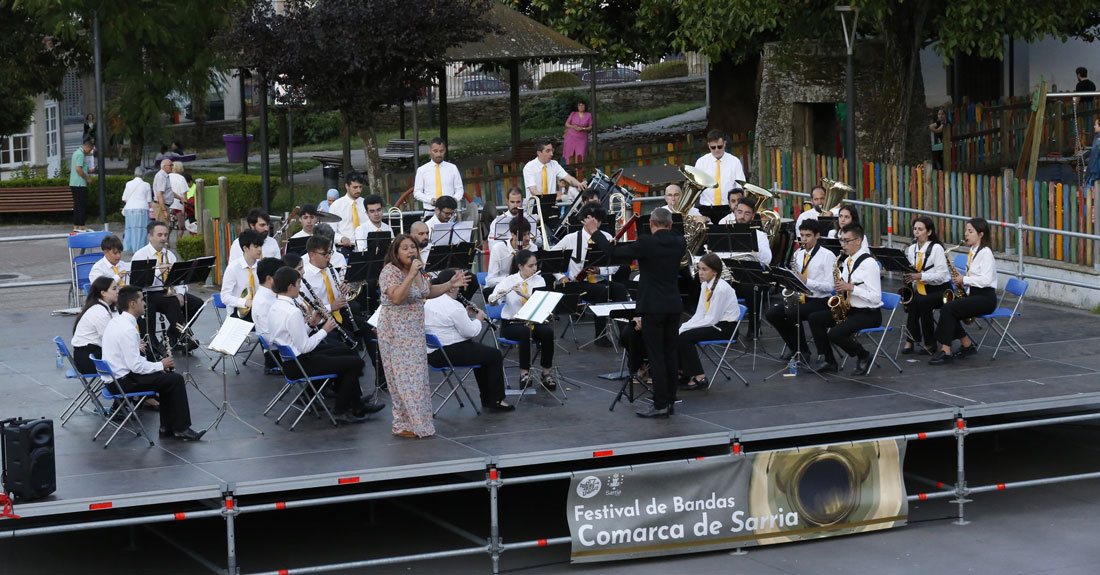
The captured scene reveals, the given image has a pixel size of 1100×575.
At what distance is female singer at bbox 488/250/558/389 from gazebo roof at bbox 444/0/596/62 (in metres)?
9.90

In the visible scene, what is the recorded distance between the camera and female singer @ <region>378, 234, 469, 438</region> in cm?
1139

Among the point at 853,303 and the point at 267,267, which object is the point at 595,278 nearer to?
the point at 853,303

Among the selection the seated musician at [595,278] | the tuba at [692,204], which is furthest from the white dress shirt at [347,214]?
the tuba at [692,204]

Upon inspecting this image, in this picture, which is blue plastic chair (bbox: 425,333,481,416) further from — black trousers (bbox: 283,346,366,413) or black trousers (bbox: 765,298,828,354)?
black trousers (bbox: 765,298,828,354)

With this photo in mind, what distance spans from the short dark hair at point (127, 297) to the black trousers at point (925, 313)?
23.3ft

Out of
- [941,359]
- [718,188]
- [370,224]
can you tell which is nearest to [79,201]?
[370,224]

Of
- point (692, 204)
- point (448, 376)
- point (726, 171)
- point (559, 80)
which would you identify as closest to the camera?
point (448, 376)

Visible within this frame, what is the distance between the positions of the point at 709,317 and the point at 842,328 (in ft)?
4.09

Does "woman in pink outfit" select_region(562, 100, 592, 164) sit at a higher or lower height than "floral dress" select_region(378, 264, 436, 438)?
higher

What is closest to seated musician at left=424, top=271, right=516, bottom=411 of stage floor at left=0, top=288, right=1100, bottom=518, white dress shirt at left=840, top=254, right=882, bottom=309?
stage floor at left=0, top=288, right=1100, bottom=518

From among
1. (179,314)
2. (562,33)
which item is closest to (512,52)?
(562,33)

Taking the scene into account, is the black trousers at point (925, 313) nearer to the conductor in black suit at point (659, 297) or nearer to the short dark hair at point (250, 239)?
the conductor in black suit at point (659, 297)

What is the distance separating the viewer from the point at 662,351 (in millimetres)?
11984

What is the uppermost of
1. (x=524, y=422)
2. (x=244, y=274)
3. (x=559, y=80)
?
(x=559, y=80)
